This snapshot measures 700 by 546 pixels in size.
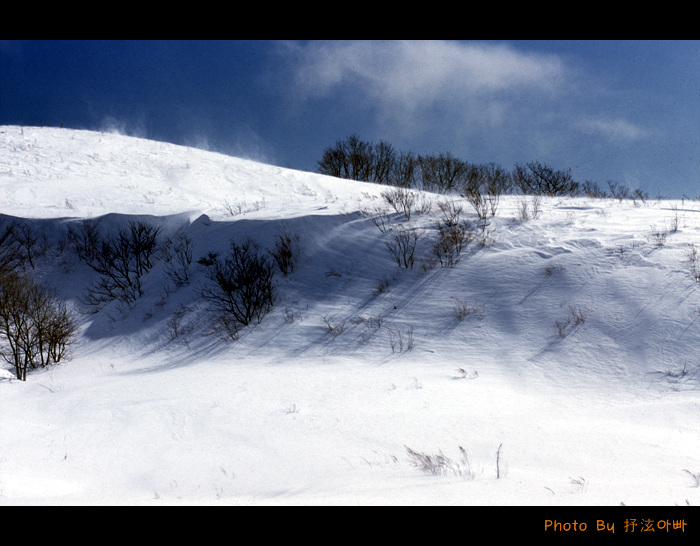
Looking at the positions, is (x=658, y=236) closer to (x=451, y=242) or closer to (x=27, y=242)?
(x=451, y=242)

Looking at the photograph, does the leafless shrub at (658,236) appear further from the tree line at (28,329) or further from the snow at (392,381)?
the tree line at (28,329)

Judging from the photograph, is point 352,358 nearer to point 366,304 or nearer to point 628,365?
point 366,304

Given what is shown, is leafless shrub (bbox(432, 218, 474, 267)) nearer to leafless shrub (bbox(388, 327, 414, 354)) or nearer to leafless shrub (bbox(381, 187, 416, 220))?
leafless shrub (bbox(381, 187, 416, 220))

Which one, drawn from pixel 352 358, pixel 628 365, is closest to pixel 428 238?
pixel 352 358

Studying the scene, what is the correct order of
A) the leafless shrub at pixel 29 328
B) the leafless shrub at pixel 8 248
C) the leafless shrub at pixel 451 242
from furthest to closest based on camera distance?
the leafless shrub at pixel 8 248, the leafless shrub at pixel 451 242, the leafless shrub at pixel 29 328

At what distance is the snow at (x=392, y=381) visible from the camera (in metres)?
3.50

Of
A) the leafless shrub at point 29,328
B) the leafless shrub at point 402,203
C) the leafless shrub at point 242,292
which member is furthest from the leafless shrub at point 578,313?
the leafless shrub at point 29,328

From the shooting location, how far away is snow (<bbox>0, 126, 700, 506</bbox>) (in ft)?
11.5

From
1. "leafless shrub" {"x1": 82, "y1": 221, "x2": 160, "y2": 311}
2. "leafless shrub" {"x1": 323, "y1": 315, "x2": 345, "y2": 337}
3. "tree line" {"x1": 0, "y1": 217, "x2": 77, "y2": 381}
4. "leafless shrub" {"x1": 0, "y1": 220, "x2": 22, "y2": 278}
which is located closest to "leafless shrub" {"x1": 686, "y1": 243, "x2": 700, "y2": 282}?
"leafless shrub" {"x1": 323, "y1": 315, "x2": 345, "y2": 337}

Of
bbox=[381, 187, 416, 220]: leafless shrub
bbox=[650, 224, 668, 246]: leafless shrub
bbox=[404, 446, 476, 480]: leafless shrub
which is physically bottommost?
bbox=[404, 446, 476, 480]: leafless shrub

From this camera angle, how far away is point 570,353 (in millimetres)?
6453

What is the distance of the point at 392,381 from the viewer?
6.26 metres
